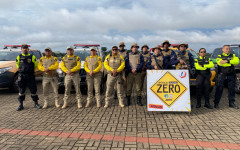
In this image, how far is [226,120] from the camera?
427 cm

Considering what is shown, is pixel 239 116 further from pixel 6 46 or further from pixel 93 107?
pixel 6 46

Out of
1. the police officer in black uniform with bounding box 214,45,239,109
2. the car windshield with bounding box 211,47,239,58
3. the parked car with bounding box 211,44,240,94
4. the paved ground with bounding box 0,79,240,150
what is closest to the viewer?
the paved ground with bounding box 0,79,240,150

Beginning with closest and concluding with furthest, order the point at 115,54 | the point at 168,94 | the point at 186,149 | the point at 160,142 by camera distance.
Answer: the point at 186,149
the point at 160,142
the point at 168,94
the point at 115,54

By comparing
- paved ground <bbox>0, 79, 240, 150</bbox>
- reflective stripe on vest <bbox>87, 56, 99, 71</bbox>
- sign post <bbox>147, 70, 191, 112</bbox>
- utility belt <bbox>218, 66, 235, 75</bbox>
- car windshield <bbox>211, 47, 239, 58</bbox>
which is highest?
car windshield <bbox>211, 47, 239, 58</bbox>

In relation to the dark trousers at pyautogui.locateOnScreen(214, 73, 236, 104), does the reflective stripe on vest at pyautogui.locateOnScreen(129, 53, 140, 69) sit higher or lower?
higher

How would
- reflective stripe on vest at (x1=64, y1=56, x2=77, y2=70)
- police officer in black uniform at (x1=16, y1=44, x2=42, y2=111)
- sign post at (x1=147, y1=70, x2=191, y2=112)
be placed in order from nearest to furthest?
sign post at (x1=147, y1=70, x2=191, y2=112) < police officer in black uniform at (x1=16, y1=44, x2=42, y2=111) < reflective stripe on vest at (x1=64, y1=56, x2=77, y2=70)

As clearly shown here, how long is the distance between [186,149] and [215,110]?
8.78ft

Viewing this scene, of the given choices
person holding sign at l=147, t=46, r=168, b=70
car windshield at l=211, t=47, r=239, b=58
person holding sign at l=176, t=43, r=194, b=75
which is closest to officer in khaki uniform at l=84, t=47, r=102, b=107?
person holding sign at l=147, t=46, r=168, b=70

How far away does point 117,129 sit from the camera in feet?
12.6

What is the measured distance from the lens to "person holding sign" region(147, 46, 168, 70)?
537 centimetres

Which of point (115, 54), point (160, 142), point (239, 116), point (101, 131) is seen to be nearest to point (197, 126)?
point (160, 142)

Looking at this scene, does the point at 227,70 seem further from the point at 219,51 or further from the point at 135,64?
the point at 219,51

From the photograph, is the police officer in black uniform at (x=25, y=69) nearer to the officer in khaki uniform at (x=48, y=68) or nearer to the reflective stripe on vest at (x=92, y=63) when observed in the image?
the officer in khaki uniform at (x=48, y=68)

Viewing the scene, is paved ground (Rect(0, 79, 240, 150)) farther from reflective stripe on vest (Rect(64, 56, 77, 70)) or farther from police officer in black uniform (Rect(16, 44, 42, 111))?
reflective stripe on vest (Rect(64, 56, 77, 70))
